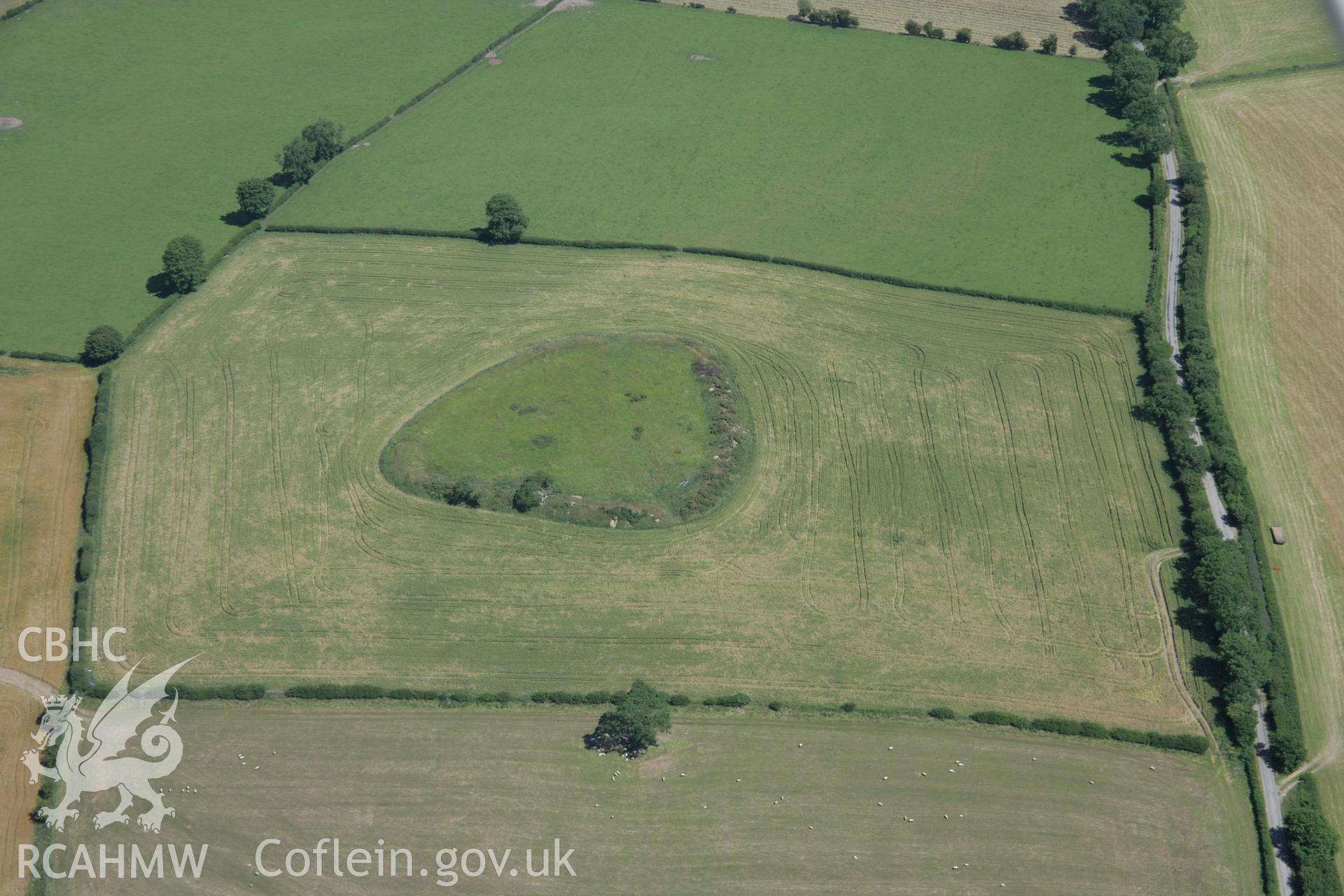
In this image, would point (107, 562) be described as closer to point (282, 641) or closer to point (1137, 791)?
point (282, 641)

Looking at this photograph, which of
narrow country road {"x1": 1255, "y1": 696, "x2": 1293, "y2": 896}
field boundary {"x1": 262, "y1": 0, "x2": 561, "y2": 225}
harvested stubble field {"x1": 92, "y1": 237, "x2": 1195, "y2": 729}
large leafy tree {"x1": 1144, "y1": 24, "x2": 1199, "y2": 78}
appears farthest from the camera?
large leafy tree {"x1": 1144, "y1": 24, "x2": 1199, "y2": 78}

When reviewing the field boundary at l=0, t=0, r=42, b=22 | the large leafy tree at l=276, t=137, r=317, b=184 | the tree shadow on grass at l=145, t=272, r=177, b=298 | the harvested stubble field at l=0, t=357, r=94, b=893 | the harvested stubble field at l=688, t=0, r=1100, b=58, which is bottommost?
the harvested stubble field at l=0, t=357, r=94, b=893

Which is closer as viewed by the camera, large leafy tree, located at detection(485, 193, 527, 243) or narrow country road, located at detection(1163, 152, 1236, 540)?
narrow country road, located at detection(1163, 152, 1236, 540)

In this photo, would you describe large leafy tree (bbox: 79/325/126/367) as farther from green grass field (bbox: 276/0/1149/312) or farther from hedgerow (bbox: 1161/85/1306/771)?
hedgerow (bbox: 1161/85/1306/771)

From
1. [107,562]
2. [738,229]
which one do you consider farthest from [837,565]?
[107,562]

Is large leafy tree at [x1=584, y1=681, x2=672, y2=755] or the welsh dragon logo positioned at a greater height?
large leafy tree at [x1=584, y1=681, x2=672, y2=755]

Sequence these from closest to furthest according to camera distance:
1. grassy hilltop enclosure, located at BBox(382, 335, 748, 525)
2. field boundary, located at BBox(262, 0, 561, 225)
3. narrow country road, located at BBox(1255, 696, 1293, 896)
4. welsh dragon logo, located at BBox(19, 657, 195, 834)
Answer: narrow country road, located at BBox(1255, 696, 1293, 896)
welsh dragon logo, located at BBox(19, 657, 195, 834)
grassy hilltop enclosure, located at BBox(382, 335, 748, 525)
field boundary, located at BBox(262, 0, 561, 225)

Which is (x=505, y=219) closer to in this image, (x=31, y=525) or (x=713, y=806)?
(x=31, y=525)

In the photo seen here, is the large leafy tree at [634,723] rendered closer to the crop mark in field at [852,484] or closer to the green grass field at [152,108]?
the crop mark in field at [852,484]

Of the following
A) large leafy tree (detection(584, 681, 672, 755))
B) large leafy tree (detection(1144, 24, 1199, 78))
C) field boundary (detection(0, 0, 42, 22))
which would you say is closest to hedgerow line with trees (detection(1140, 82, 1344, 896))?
large leafy tree (detection(1144, 24, 1199, 78))
